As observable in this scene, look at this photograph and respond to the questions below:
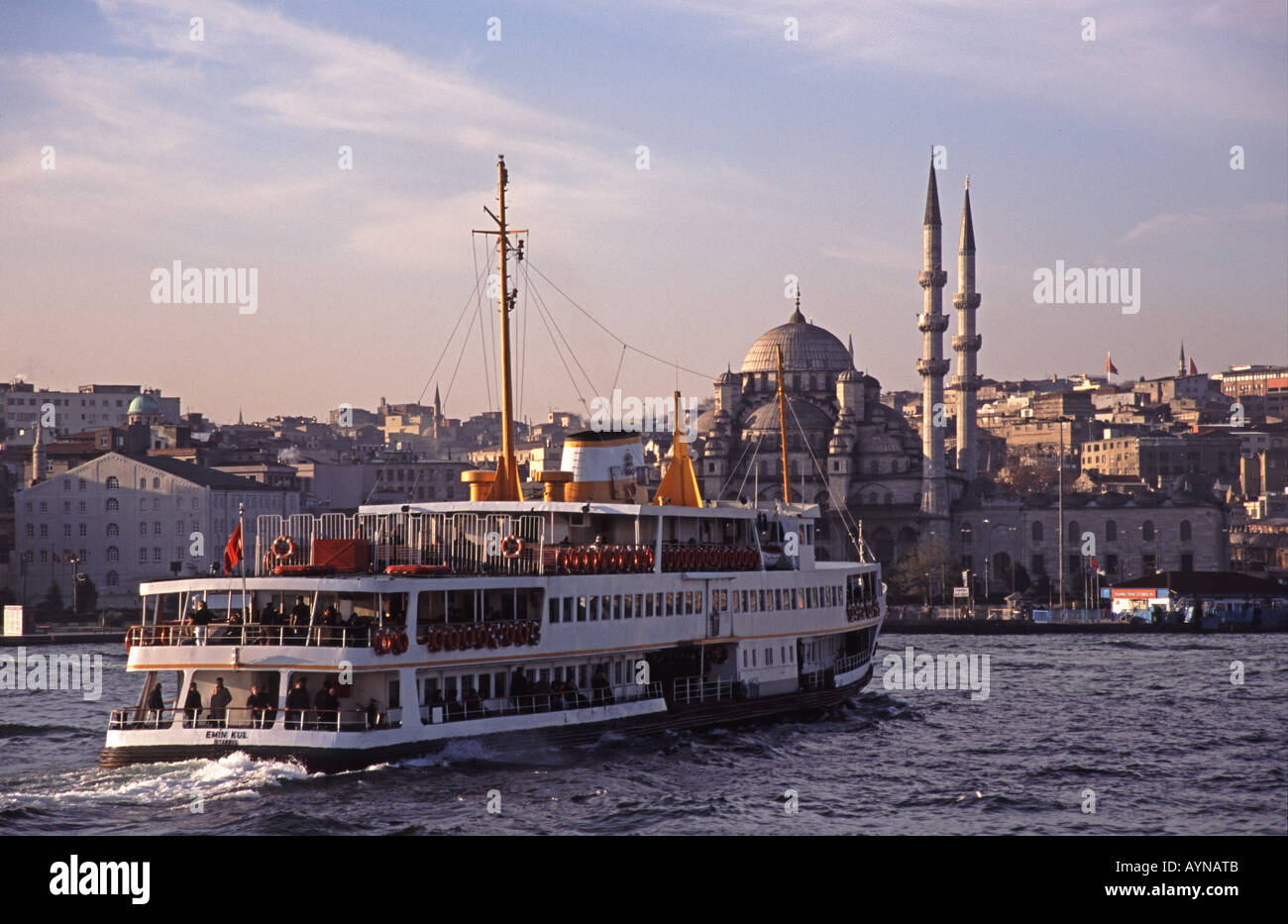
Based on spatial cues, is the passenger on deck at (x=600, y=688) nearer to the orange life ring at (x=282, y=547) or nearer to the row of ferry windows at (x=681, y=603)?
the row of ferry windows at (x=681, y=603)

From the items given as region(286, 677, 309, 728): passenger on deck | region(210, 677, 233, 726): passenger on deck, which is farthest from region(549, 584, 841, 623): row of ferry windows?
region(210, 677, 233, 726): passenger on deck

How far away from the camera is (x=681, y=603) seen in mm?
32562

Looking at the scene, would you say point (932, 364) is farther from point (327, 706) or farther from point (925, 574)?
point (327, 706)

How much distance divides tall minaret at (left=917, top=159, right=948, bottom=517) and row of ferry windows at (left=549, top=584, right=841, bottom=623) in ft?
216

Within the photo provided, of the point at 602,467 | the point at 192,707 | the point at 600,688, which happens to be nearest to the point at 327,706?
the point at 192,707

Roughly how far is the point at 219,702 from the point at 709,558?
11298mm

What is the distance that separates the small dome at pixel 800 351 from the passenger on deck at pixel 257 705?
91830mm

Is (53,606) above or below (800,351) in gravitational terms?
below

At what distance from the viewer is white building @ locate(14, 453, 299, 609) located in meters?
75.1

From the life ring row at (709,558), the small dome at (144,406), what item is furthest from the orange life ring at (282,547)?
the small dome at (144,406)

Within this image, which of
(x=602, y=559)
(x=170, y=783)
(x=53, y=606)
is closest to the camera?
(x=170, y=783)
